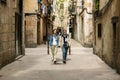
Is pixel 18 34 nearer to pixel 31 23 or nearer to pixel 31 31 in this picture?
pixel 31 31

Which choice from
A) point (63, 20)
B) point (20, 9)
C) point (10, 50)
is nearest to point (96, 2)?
point (20, 9)

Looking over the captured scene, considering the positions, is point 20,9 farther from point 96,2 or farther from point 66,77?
point 66,77

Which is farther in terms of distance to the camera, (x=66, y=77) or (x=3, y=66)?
(x=3, y=66)

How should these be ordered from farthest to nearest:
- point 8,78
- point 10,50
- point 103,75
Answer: point 10,50, point 103,75, point 8,78

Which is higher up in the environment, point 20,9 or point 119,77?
point 20,9

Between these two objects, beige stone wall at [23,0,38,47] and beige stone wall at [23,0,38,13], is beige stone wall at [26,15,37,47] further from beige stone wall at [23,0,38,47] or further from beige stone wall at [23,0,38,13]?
beige stone wall at [23,0,38,13]

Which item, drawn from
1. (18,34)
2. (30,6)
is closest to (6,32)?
(18,34)

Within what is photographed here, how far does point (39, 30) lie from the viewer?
37.8 m

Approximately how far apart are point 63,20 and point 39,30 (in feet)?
173

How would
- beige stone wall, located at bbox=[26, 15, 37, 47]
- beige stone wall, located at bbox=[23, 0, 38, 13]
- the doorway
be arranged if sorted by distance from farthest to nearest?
beige stone wall, located at bbox=[23, 0, 38, 13] → beige stone wall, located at bbox=[26, 15, 37, 47] → the doorway

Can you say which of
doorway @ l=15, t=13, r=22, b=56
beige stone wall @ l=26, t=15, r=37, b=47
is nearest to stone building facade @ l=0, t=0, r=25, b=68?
doorway @ l=15, t=13, r=22, b=56

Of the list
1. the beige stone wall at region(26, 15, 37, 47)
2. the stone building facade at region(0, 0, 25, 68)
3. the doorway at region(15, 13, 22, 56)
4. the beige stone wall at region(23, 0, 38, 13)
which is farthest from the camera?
the beige stone wall at region(23, 0, 38, 13)

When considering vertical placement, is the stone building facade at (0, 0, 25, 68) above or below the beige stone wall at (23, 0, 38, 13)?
below

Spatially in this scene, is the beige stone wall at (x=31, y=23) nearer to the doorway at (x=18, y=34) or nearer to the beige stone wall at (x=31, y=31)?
the beige stone wall at (x=31, y=31)
